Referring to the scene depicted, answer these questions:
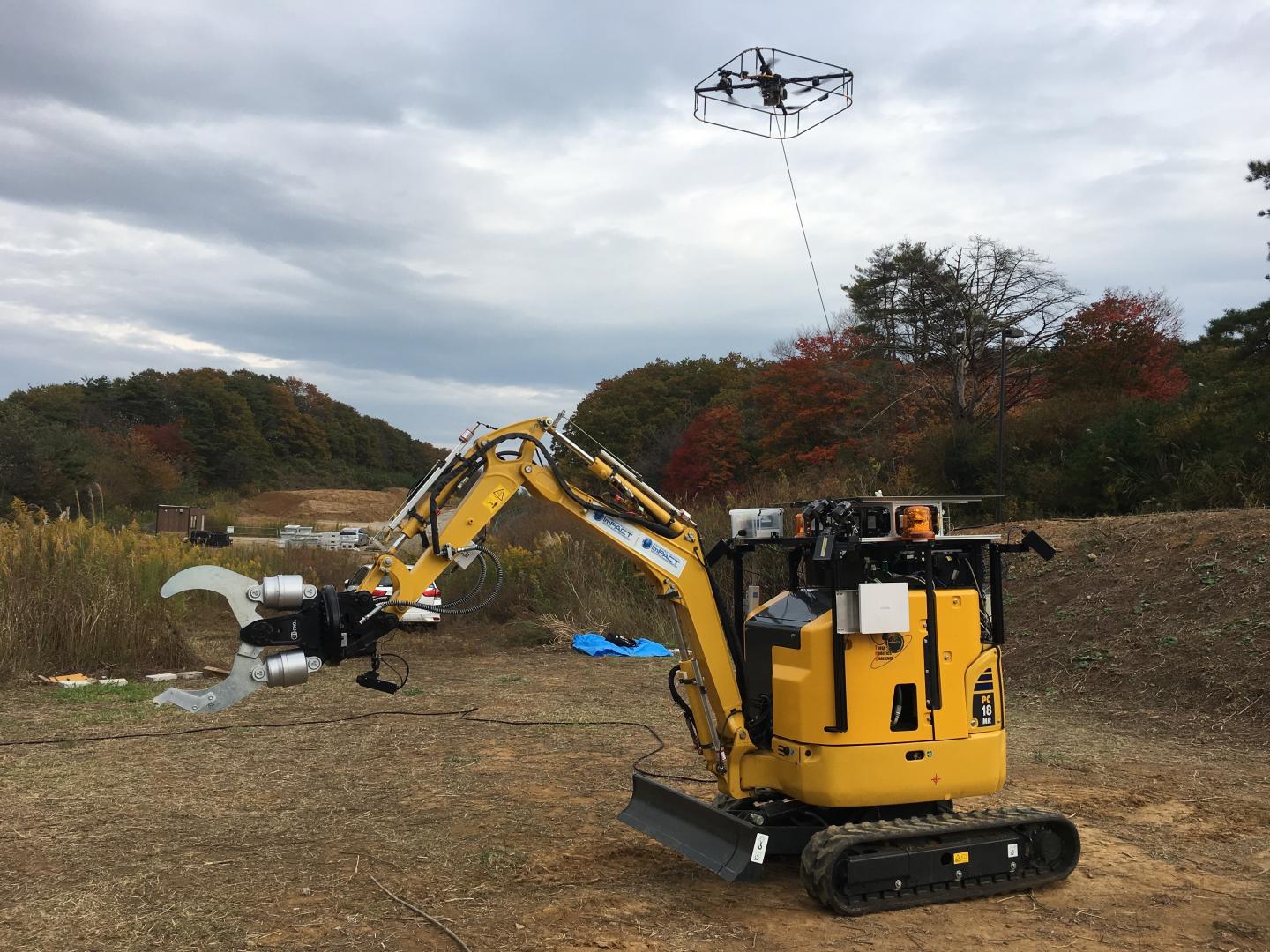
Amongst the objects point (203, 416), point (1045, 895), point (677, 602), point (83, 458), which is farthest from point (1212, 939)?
point (203, 416)

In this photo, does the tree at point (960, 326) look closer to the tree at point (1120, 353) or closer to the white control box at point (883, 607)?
the tree at point (1120, 353)

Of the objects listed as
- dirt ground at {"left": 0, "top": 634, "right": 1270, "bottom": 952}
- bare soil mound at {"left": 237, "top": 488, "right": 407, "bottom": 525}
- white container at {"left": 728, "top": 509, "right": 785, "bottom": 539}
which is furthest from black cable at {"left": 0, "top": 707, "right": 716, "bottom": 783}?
bare soil mound at {"left": 237, "top": 488, "right": 407, "bottom": 525}

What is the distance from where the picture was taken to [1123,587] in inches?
521

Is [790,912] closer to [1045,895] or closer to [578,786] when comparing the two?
[1045,895]

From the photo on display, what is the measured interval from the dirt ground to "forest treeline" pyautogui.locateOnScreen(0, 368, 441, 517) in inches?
1302

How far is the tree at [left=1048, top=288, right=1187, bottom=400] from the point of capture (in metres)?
26.8

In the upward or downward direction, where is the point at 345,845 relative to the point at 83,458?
downward

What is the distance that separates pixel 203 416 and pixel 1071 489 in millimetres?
62835

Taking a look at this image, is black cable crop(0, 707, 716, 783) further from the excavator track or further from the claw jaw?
the claw jaw

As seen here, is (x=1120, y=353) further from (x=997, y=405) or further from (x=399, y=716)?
(x=399, y=716)

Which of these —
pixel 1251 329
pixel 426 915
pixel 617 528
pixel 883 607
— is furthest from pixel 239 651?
pixel 1251 329

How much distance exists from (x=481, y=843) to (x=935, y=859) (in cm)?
269

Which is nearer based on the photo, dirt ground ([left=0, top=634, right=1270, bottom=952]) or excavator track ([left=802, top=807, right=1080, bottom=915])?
dirt ground ([left=0, top=634, right=1270, bottom=952])

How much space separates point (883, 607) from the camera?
5.13 meters
